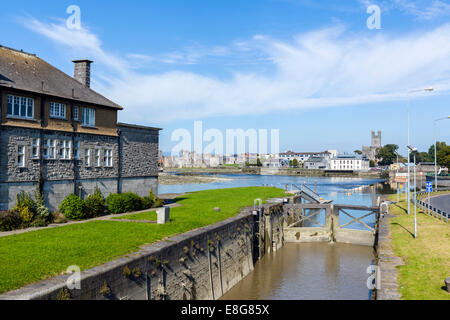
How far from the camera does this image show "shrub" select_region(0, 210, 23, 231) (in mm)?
19844

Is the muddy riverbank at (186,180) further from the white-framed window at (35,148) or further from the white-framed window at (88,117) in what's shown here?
the white-framed window at (35,148)

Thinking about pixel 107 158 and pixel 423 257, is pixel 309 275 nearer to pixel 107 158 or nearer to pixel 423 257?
pixel 423 257

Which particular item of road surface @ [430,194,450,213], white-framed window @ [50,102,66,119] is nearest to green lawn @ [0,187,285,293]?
white-framed window @ [50,102,66,119]

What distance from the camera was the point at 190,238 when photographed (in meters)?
18.9

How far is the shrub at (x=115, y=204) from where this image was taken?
91.1 ft

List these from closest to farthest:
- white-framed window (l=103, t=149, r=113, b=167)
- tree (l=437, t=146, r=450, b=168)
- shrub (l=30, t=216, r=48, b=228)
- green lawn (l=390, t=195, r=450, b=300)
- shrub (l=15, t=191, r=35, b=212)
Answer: green lawn (l=390, t=195, r=450, b=300)
shrub (l=30, t=216, r=48, b=228)
shrub (l=15, t=191, r=35, b=212)
white-framed window (l=103, t=149, r=113, b=167)
tree (l=437, t=146, r=450, b=168)

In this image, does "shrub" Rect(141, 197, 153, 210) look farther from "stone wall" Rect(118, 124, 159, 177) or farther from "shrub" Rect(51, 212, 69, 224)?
"shrub" Rect(51, 212, 69, 224)

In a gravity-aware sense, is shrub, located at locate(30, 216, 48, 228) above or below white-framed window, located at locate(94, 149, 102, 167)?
below

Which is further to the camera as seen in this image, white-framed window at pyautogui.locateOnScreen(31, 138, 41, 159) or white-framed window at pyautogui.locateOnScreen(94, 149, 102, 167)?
white-framed window at pyautogui.locateOnScreen(94, 149, 102, 167)

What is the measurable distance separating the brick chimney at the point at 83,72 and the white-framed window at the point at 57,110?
6.26 meters

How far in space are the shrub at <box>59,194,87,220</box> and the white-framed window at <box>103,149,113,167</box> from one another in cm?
481

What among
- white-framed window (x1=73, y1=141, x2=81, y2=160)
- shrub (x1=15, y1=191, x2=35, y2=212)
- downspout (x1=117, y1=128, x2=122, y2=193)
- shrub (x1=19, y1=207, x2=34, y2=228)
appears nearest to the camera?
shrub (x1=19, y1=207, x2=34, y2=228)

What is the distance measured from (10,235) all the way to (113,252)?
6.96m

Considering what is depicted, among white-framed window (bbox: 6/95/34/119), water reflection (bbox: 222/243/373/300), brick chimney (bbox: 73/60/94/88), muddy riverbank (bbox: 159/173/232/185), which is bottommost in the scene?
water reflection (bbox: 222/243/373/300)
